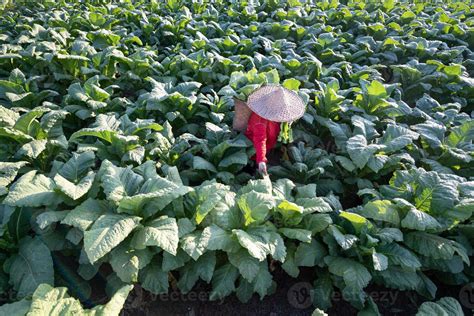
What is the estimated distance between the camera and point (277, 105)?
11.8 ft

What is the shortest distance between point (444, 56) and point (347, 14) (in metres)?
2.27

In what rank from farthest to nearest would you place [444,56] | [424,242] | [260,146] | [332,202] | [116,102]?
[444,56]
[116,102]
[260,146]
[332,202]
[424,242]

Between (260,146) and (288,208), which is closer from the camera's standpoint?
(288,208)

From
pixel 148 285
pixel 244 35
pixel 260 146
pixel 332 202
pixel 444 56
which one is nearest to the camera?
pixel 148 285

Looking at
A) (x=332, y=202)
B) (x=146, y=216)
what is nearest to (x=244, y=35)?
(x=332, y=202)

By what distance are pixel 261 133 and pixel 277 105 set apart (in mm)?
386

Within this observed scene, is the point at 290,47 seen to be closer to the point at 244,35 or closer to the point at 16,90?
the point at 244,35

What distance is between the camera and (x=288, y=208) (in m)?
3.21

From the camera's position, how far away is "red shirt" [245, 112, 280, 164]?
3859mm

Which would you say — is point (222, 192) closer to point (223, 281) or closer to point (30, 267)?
point (223, 281)

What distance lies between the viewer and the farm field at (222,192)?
304cm
